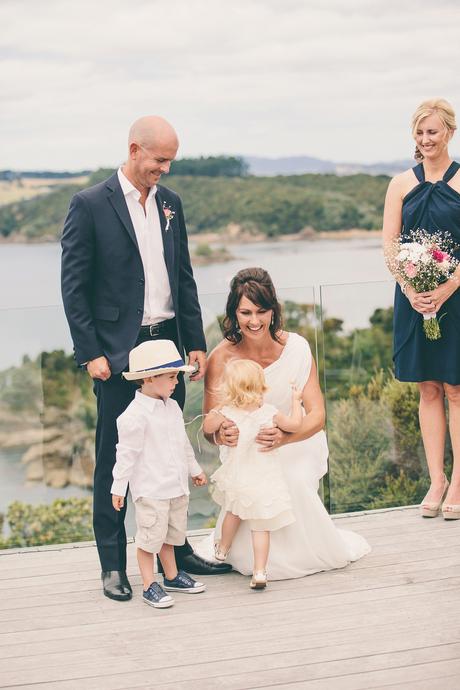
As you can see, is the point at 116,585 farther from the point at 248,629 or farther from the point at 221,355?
the point at 221,355

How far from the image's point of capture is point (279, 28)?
39.1 metres

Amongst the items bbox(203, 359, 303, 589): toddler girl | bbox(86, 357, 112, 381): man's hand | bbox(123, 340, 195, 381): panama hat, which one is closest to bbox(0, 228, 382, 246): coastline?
bbox(203, 359, 303, 589): toddler girl

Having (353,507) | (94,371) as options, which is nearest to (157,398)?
(94,371)

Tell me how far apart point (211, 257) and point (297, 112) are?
23.8 feet

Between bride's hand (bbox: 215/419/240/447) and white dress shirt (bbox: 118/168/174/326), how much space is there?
47cm

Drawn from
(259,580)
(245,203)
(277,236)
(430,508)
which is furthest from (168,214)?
(277,236)

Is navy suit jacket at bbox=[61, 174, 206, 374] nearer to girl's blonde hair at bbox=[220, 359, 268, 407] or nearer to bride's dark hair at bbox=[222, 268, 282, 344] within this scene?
bride's dark hair at bbox=[222, 268, 282, 344]

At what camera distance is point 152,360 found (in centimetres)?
386

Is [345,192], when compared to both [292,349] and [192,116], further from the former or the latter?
[292,349]

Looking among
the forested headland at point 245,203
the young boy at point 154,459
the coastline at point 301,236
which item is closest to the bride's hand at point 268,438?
the young boy at point 154,459

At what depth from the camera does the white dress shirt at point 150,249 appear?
407cm

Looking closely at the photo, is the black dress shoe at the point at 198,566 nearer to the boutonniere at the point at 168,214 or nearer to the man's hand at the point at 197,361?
the man's hand at the point at 197,361

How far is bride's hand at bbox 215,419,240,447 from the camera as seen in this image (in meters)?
4.18

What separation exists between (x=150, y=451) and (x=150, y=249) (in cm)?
74
